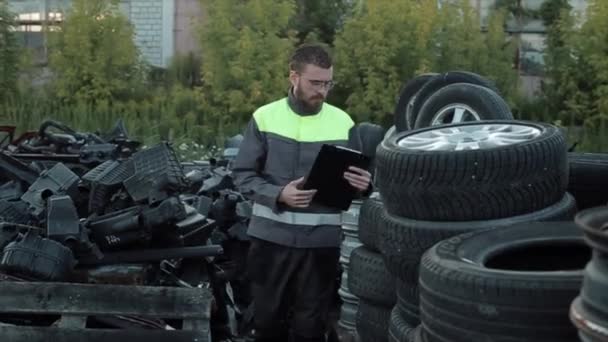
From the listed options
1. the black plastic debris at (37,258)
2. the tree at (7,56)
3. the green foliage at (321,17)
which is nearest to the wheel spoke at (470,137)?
the black plastic debris at (37,258)

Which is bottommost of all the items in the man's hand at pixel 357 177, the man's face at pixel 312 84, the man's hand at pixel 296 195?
the man's hand at pixel 296 195

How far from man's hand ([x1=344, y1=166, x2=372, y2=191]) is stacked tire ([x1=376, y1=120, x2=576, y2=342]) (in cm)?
46

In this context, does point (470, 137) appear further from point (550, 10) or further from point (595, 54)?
point (550, 10)

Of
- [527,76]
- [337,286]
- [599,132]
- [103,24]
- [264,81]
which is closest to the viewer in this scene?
[337,286]

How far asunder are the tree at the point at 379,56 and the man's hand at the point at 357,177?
9054 mm

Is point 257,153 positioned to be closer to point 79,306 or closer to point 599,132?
point 79,306

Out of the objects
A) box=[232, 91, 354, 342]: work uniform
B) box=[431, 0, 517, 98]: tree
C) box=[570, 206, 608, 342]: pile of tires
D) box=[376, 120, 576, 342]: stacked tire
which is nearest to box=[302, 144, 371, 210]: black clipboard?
box=[232, 91, 354, 342]: work uniform

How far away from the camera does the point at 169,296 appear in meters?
5.17

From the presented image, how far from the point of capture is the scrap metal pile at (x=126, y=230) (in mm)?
A: 5785

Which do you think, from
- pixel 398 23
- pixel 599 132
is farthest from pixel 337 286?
pixel 398 23

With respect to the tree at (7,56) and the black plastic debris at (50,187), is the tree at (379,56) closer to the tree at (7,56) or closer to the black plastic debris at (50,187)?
the tree at (7,56)

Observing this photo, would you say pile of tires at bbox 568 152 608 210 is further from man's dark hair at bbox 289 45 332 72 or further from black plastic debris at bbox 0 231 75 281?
black plastic debris at bbox 0 231 75 281

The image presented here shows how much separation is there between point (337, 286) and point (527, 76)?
41.3ft

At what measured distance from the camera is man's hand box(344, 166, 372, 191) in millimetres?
5555
